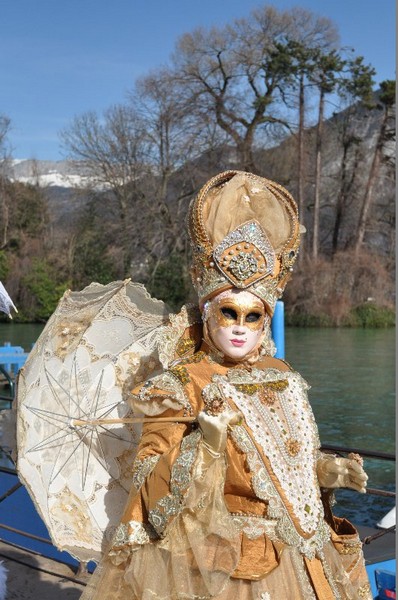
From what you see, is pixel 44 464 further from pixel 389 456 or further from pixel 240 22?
pixel 240 22

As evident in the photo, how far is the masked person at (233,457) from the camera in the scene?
190cm

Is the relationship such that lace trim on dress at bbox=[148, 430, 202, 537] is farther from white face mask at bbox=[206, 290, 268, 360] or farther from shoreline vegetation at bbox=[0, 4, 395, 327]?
shoreline vegetation at bbox=[0, 4, 395, 327]

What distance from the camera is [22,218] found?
98.6 ft

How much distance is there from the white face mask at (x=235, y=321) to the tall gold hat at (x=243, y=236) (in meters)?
0.03

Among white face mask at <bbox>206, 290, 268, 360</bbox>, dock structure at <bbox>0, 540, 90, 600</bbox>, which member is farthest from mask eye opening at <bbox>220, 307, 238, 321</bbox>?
dock structure at <bbox>0, 540, 90, 600</bbox>

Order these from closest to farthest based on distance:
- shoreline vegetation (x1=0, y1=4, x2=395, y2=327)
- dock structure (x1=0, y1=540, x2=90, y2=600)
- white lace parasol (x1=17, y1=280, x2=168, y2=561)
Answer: white lace parasol (x1=17, y1=280, x2=168, y2=561) → dock structure (x1=0, y1=540, x2=90, y2=600) → shoreline vegetation (x1=0, y1=4, x2=395, y2=327)

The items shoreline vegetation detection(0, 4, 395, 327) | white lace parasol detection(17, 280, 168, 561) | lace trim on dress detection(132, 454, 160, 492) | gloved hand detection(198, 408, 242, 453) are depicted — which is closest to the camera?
gloved hand detection(198, 408, 242, 453)

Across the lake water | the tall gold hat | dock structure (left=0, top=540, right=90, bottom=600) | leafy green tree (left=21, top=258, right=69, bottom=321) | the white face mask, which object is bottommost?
the lake water

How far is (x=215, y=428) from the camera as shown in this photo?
1.87 m

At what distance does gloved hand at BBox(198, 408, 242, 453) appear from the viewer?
73.5 inches

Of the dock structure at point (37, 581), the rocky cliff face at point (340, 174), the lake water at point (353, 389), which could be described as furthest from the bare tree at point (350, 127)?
the dock structure at point (37, 581)

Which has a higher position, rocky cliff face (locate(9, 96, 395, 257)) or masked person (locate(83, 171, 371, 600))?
rocky cliff face (locate(9, 96, 395, 257))

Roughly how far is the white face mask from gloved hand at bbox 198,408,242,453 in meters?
0.26

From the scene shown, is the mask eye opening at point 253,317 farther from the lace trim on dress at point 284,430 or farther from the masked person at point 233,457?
the lace trim on dress at point 284,430
